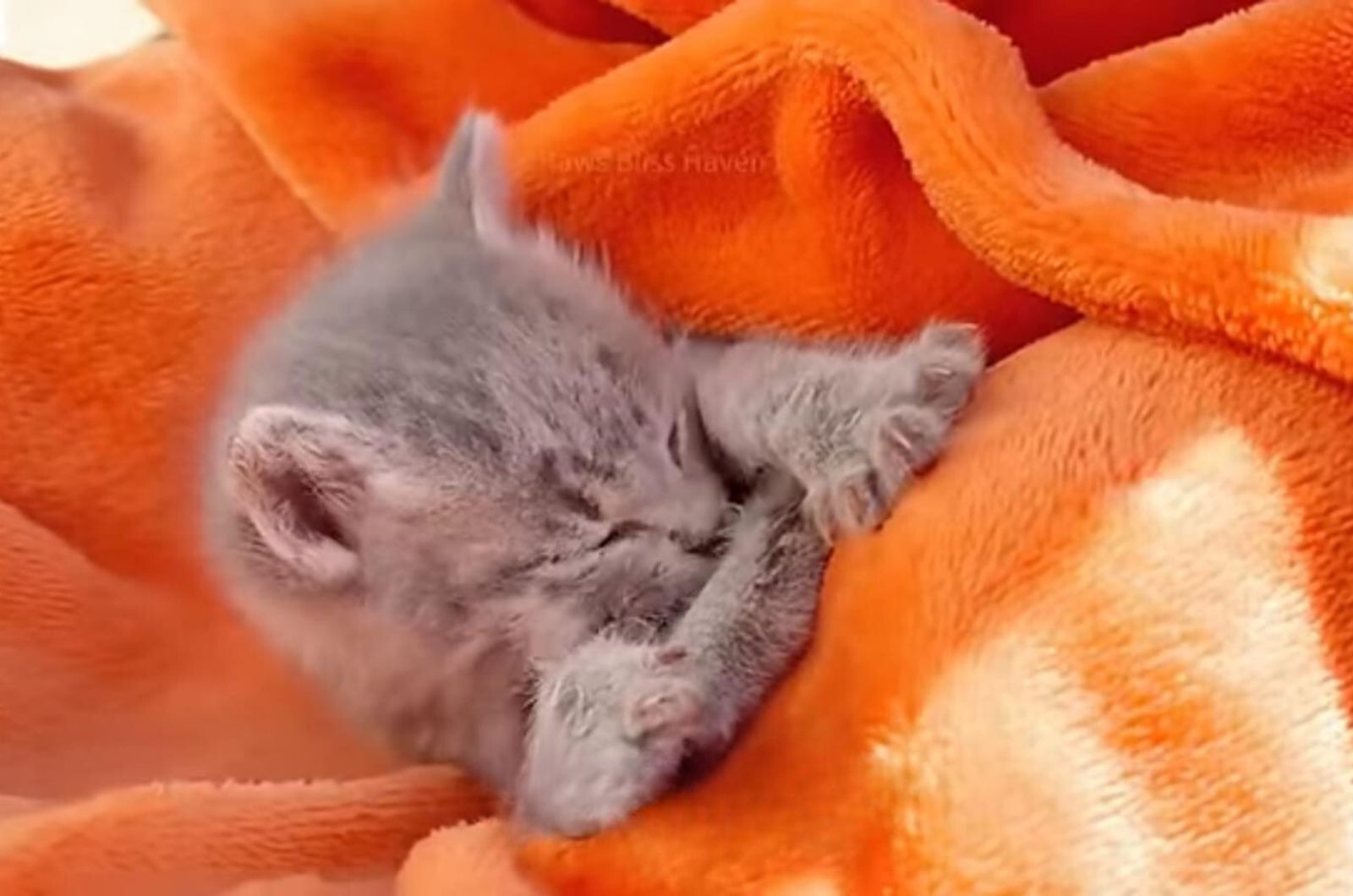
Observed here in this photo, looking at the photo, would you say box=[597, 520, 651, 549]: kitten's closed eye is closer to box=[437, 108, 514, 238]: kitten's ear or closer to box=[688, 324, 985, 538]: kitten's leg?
box=[688, 324, 985, 538]: kitten's leg

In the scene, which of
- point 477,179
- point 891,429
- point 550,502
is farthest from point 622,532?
point 477,179

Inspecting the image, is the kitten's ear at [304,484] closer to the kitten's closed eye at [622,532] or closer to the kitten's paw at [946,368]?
the kitten's closed eye at [622,532]

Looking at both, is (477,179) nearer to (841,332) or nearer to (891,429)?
(841,332)

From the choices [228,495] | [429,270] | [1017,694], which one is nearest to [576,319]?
[429,270]

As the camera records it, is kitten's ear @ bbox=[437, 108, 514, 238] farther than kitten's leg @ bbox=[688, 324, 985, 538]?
Yes

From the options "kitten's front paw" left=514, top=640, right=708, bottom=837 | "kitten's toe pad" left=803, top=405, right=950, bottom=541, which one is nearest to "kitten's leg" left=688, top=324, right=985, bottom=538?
"kitten's toe pad" left=803, top=405, right=950, bottom=541

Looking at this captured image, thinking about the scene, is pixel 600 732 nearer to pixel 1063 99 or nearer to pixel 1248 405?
pixel 1248 405

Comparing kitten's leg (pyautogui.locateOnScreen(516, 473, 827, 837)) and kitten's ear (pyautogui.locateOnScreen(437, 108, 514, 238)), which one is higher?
kitten's ear (pyautogui.locateOnScreen(437, 108, 514, 238))
